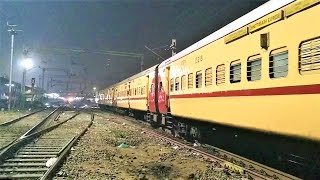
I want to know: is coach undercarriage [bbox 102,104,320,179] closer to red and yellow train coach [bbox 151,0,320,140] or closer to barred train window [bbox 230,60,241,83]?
red and yellow train coach [bbox 151,0,320,140]

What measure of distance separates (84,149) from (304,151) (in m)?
7.49

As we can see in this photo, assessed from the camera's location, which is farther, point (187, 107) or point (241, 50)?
point (187, 107)

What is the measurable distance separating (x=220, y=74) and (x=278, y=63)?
124 inches

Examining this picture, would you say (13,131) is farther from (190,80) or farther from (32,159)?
(190,80)

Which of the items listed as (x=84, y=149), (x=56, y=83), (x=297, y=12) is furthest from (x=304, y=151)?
(x=56, y=83)

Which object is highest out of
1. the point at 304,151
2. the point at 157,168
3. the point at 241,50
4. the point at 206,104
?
the point at 241,50

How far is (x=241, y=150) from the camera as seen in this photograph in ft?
41.1

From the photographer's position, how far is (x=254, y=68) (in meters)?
8.68

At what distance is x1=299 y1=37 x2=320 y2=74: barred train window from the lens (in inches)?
253

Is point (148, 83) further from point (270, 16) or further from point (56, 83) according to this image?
point (56, 83)

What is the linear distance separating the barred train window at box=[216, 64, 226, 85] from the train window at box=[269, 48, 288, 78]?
2.54 meters

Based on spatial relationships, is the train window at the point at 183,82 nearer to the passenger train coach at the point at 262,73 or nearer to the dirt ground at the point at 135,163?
the passenger train coach at the point at 262,73

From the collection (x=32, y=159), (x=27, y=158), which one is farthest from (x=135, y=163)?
(x=27, y=158)

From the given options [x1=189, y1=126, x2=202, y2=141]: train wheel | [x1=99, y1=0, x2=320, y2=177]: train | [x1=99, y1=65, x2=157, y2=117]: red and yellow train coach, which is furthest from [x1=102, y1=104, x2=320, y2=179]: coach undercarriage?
[x1=99, y1=65, x2=157, y2=117]: red and yellow train coach
